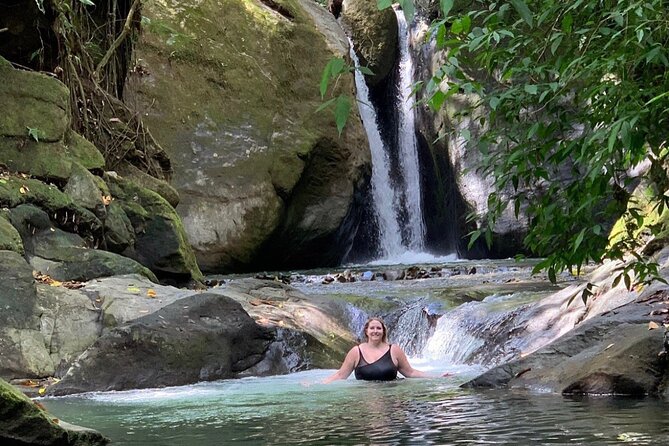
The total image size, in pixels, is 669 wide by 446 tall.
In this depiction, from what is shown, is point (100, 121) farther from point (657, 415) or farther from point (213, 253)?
point (657, 415)

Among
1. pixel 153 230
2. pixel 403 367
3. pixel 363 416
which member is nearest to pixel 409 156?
pixel 153 230

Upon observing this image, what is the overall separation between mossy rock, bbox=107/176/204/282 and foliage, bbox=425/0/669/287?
26.5 feet

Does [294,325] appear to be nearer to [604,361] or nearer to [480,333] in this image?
[480,333]

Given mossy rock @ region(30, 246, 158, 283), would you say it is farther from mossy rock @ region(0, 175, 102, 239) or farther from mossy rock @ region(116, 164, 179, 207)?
mossy rock @ region(116, 164, 179, 207)

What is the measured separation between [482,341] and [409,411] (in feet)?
13.2

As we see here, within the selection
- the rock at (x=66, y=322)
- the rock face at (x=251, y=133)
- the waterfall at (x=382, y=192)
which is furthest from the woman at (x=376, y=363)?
the waterfall at (x=382, y=192)

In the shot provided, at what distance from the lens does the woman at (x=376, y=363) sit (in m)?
7.73

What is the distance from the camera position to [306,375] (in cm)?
820

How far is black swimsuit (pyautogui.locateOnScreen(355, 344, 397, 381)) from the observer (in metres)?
7.72

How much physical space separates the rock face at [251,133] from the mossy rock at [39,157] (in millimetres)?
6437

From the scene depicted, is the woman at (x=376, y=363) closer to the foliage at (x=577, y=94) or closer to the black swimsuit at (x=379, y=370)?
the black swimsuit at (x=379, y=370)

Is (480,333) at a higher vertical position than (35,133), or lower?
lower

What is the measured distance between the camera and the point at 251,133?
18000 millimetres

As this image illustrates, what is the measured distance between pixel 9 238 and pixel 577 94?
6.47m
